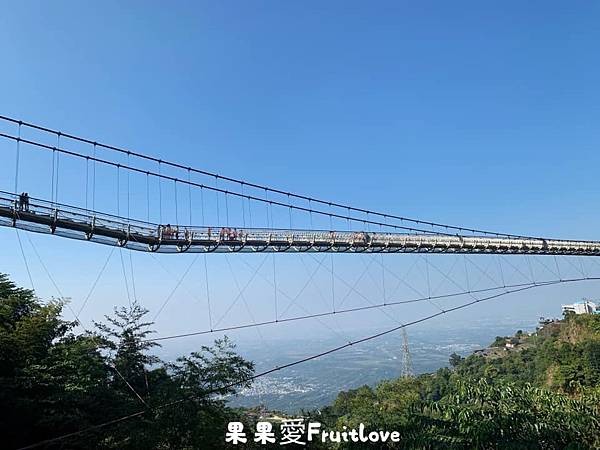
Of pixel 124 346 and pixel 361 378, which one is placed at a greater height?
pixel 124 346

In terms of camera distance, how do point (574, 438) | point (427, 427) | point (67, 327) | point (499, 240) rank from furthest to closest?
point (499, 240) → point (67, 327) → point (427, 427) → point (574, 438)

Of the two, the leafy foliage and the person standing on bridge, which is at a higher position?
the person standing on bridge

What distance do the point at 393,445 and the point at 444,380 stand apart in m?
66.7

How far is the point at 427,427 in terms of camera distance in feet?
53.3

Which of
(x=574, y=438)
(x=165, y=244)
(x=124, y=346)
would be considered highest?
(x=165, y=244)

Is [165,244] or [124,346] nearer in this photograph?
[165,244]

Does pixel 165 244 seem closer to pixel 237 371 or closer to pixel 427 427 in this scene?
pixel 237 371

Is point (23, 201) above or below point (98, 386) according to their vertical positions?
above

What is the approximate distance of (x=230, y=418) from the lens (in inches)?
803

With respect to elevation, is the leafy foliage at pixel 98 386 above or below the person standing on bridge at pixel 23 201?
below

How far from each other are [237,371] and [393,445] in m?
9.54

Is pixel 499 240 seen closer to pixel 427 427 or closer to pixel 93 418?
pixel 427 427

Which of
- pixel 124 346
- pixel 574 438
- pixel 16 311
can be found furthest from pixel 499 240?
pixel 16 311

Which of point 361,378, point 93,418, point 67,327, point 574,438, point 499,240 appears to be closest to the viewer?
point 574,438
